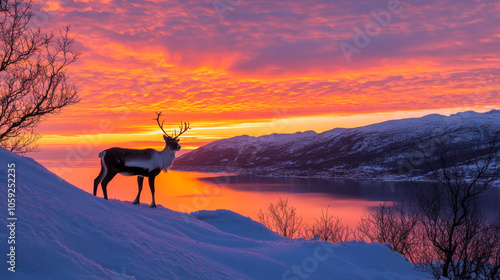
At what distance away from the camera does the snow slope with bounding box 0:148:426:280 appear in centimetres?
430

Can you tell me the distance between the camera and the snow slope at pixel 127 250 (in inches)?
169

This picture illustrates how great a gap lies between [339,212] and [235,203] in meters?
30.7

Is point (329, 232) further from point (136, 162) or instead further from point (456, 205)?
point (136, 162)

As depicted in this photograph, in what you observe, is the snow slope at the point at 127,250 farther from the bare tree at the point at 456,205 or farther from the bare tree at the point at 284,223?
the bare tree at the point at 284,223

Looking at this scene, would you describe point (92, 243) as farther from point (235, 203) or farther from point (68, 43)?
point (235, 203)

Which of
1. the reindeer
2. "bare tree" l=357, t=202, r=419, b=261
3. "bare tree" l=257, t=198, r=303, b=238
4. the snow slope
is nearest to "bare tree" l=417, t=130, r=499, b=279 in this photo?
the snow slope

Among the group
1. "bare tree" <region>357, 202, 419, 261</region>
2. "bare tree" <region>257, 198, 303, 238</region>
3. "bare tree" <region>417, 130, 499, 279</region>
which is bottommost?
"bare tree" <region>257, 198, 303, 238</region>

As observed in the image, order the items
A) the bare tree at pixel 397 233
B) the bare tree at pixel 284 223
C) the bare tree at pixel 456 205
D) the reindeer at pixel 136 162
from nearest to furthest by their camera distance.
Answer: the reindeer at pixel 136 162
the bare tree at pixel 456 205
the bare tree at pixel 397 233
the bare tree at pixel 284 223

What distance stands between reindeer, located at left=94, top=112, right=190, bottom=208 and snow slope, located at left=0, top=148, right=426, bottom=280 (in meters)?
2.69

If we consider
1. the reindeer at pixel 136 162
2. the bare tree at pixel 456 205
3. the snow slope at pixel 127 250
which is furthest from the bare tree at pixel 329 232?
the snow slope at pixel 127 250

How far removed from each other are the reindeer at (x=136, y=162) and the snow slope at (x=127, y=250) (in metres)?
2.69

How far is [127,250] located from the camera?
5418 millimetres

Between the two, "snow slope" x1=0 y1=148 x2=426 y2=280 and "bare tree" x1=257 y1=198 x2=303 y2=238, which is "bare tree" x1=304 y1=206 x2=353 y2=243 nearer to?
"bare tree" x1=257 y1=198 x2=303 y2=238

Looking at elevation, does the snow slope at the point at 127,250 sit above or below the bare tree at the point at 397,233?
above
